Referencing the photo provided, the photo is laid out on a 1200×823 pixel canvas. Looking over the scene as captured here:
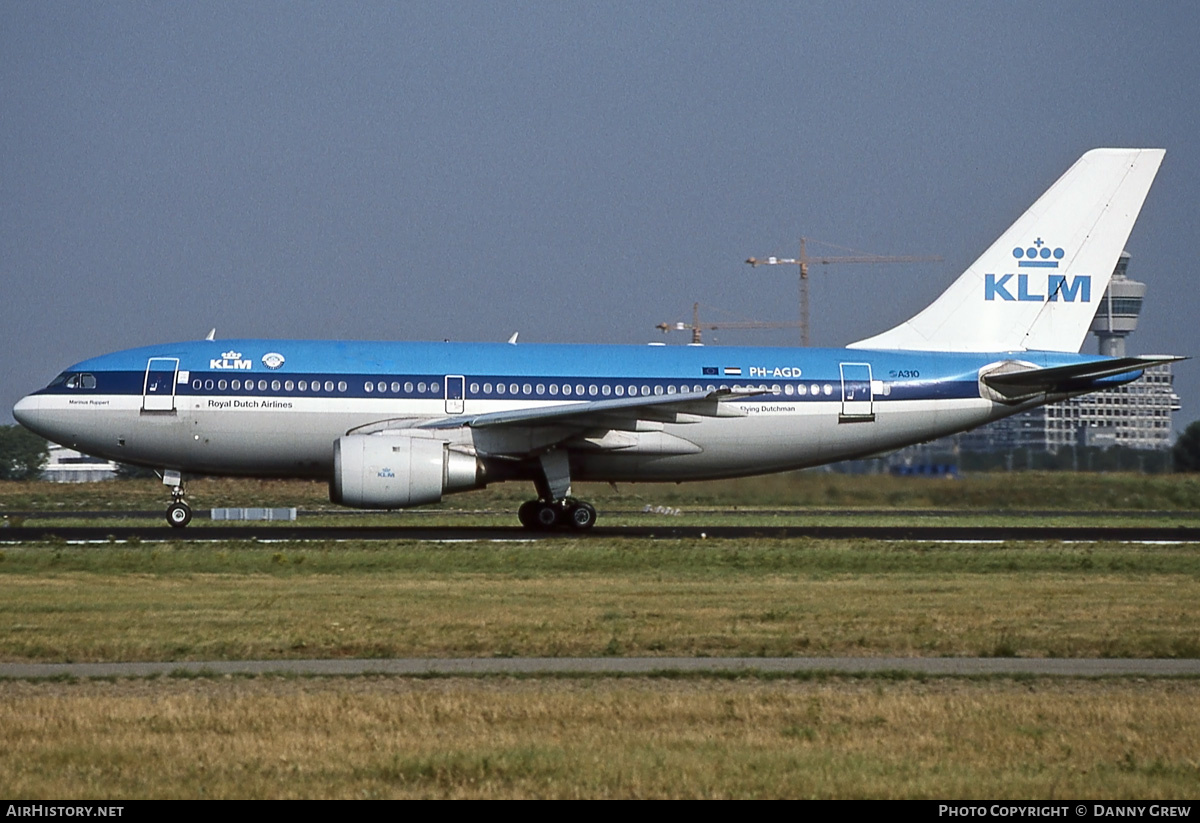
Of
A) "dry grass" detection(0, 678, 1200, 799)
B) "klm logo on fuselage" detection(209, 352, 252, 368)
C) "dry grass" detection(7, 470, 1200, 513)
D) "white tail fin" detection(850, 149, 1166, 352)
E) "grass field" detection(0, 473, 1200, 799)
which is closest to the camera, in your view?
"dry grass" detection(0, 678, 1200, 799)

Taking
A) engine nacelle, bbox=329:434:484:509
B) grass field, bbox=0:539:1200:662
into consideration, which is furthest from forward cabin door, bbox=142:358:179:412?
grass field, bbox=0:539:1200:662

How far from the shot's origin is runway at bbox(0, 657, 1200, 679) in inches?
484

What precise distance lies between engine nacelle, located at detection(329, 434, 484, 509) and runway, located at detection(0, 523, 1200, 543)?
0.76 meters

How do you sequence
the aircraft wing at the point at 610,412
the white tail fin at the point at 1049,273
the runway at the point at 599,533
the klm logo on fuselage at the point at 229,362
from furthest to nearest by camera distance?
the white tail fin at the point at 1049,273 < the klm logo on fuselage at the point at 229,362 < the aircraft wing at the point at 610,412 < the runway at the point at 599,533

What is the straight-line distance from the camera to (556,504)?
30.5 metres

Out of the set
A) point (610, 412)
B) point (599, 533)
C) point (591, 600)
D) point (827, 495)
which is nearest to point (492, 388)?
point (610, 412)

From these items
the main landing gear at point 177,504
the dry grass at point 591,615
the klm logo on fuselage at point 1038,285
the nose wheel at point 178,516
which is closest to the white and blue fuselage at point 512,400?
the main landing gear at point 177,504

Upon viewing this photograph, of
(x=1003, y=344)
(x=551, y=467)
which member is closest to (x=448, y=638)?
(x=551, y=467)

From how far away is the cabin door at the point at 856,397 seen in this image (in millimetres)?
31656

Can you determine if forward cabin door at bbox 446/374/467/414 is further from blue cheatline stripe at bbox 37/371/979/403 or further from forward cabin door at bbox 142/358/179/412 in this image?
forward cabin door at bbox 142/358/179/412

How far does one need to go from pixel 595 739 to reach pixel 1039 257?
1073 inches

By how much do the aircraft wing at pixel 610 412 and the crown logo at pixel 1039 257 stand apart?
890 cm

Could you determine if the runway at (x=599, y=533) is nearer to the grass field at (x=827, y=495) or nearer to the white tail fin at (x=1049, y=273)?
the grass field at (x=827, y=495)

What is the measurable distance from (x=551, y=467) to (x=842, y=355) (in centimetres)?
706
